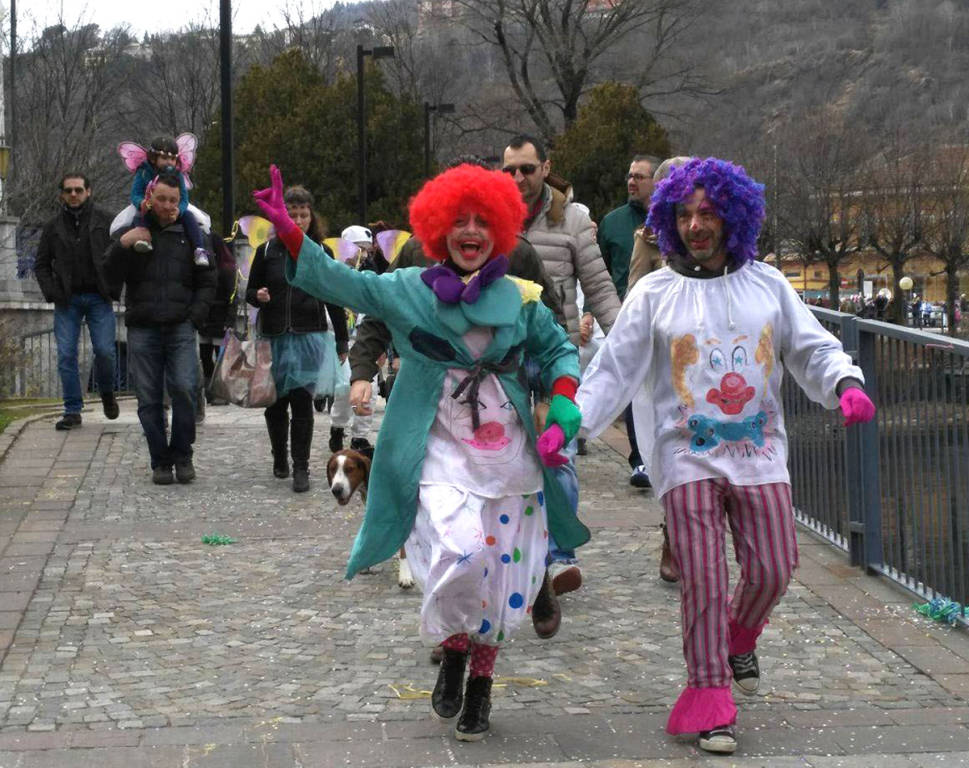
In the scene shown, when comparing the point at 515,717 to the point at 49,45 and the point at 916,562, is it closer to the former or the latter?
the point at 916,562

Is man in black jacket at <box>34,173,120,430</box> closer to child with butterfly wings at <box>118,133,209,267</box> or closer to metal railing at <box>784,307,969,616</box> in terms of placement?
child with butterfly wings at <box>118,133,209,267</box>

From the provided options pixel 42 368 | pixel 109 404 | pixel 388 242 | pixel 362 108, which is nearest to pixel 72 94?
pixel 362 108

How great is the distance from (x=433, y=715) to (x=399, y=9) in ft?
198

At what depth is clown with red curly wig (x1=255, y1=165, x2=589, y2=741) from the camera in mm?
4938

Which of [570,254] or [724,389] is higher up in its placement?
[570,254]

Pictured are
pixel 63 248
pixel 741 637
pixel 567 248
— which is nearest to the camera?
pixel 741 637

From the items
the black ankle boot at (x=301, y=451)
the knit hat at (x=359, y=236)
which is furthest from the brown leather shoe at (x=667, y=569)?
the knit hat at (x=359, y=236)

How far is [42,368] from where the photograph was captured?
21594 millimetres

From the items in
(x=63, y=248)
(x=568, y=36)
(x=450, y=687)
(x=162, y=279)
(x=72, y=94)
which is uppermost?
(x=568, y=36)

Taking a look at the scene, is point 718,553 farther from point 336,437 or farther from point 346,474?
point 336,437

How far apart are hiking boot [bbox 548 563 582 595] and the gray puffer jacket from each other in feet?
5.86

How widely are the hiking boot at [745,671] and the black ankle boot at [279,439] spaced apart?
5485 millimetres

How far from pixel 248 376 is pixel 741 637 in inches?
209

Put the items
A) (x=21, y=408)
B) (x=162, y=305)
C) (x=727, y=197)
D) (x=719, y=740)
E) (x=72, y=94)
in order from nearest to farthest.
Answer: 1. (x=719, y=740)
2. (x=727, y=197)
3. (x=162, y=305)
4. (x=21, y=408)
5. (x=72, y=94)
